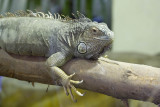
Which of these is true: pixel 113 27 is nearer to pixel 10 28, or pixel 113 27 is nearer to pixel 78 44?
pixel 78 44

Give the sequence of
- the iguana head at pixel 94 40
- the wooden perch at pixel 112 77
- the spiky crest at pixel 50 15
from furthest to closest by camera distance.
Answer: the spiky crest at pixel 50 15, the iguana head at pixel 94 40, the wooden perch at pixel 112 77

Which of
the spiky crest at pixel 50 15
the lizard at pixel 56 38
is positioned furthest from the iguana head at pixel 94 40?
the spiky crest at pixel 50 15

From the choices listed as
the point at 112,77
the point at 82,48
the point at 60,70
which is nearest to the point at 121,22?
the point at 82,48

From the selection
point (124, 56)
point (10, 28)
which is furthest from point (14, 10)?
point (124, 56)

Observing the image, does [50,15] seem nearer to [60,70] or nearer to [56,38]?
[56,38]

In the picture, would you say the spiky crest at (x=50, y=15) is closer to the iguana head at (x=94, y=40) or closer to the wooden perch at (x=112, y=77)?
the iguana head at (x=94, y=40)

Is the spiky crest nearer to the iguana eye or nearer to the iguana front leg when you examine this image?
the iguana eye
